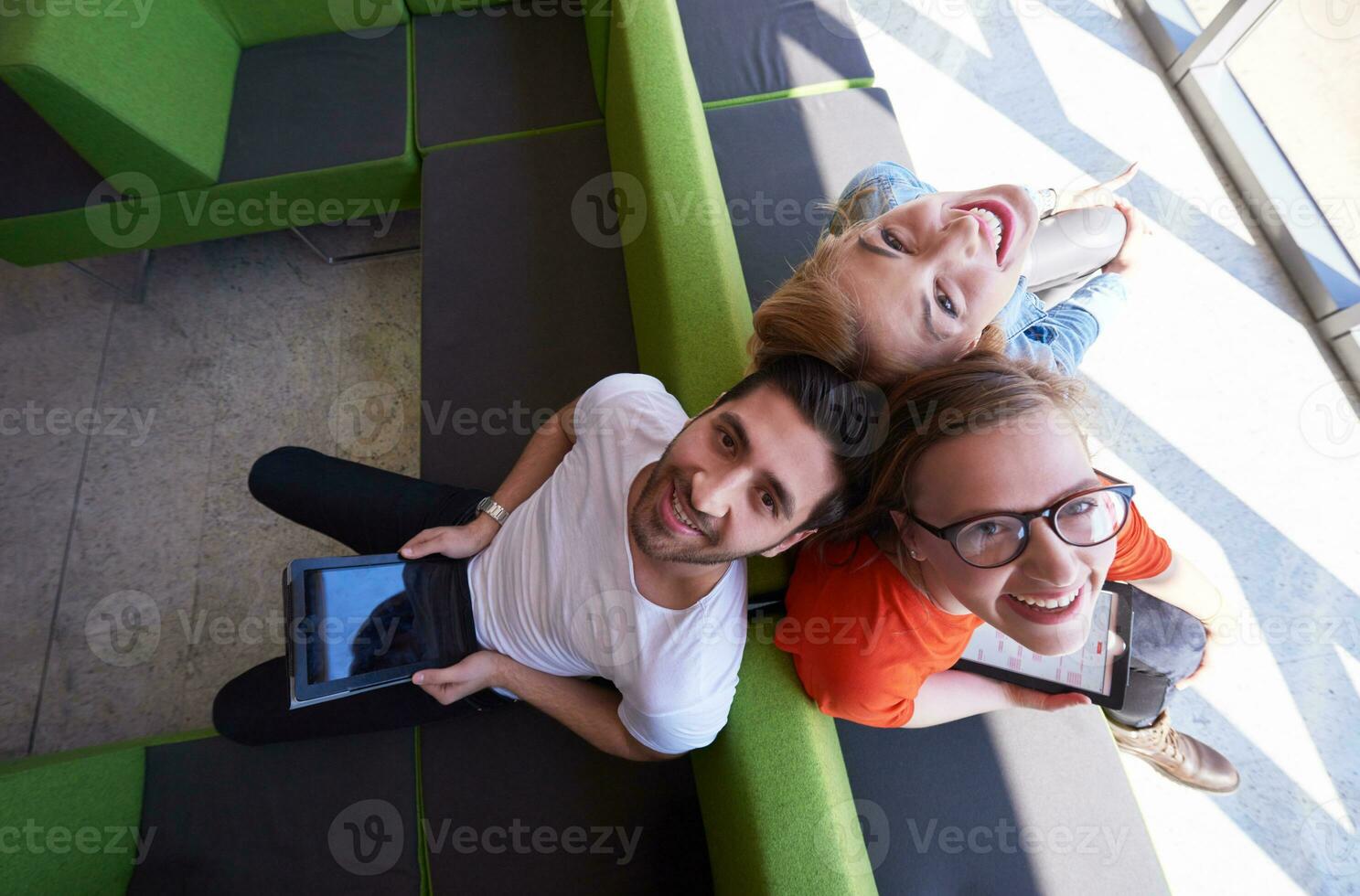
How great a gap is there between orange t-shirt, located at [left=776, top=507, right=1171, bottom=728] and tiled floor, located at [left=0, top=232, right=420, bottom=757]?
166 centimetres

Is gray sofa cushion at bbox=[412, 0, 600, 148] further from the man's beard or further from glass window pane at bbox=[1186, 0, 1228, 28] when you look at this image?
glass window pane at bbox=[1186, 0, 1228, 28]

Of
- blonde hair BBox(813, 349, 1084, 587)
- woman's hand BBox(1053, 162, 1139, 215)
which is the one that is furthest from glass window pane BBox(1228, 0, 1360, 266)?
blonde hair BBox(813, 349, 1084, 587)

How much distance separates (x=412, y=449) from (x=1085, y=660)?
2150 millimetres

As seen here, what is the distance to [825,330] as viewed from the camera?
1.38 metres

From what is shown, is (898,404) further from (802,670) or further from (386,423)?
(386,423)

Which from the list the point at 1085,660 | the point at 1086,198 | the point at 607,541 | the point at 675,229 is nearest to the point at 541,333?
the point at 675,229

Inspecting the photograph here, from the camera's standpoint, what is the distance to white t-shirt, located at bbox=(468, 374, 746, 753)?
1308 millimetres

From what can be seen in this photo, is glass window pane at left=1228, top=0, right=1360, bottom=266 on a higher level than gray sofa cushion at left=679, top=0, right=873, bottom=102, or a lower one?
higher

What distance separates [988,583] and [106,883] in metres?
2.03

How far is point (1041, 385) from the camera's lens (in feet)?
4.35

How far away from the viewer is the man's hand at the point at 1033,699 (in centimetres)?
156

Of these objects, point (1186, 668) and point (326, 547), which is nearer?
point (1186, 668)

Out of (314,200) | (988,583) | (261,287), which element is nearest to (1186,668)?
(988,583)

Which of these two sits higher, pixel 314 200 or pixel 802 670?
pixel 802 670
